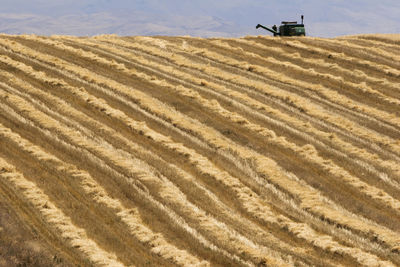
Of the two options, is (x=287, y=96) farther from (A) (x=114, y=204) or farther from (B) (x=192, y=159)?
(A) (x=114, y=204)

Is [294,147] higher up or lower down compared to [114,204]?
higher up

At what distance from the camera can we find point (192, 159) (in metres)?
20.5

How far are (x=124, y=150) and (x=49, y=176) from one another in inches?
143

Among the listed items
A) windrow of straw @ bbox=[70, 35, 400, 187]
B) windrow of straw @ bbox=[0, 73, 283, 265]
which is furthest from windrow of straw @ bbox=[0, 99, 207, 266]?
windrow of straw @ bbox=[70, 35, 400, 187]

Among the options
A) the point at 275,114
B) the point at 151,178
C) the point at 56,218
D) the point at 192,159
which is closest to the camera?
the point at 56,218

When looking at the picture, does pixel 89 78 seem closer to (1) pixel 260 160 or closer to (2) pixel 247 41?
(1) pixel 260 160

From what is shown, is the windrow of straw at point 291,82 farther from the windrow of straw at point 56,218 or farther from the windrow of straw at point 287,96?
the windrow of straw at point 56,218

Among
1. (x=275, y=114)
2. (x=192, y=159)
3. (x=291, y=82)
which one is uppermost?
(x=291, y=82)

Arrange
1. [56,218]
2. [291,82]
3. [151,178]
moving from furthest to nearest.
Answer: [291,82] → [151,178] → [56,218]

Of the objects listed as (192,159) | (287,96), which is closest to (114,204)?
(192,159)

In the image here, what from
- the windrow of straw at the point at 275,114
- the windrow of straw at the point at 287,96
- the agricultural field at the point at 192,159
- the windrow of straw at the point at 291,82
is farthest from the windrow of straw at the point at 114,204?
the windrow of straw at the point at 291,82

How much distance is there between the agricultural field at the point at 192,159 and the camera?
15.0m

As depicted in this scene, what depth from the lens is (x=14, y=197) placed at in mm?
16062

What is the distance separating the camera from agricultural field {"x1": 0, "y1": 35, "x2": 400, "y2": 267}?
1505 cm
